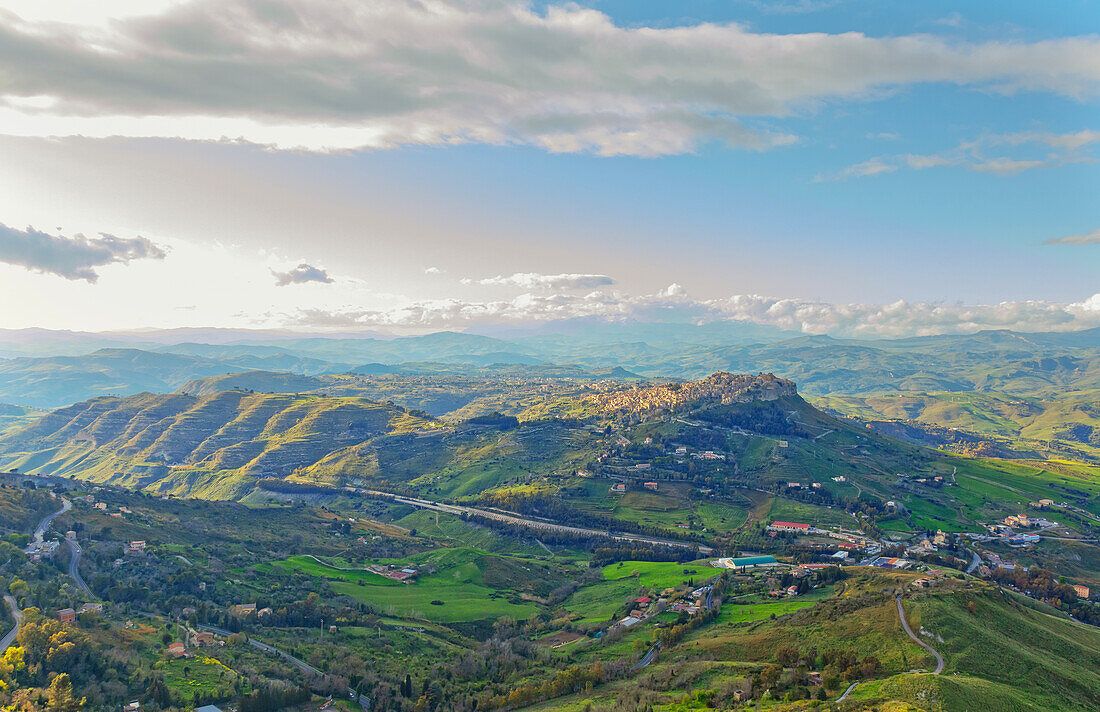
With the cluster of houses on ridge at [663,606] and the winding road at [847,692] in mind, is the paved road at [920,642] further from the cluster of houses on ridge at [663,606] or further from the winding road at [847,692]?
the cluster of houses on ridge at [663,606]

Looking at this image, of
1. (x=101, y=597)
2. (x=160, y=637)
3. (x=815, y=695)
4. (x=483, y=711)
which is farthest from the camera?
(x=101, y=597)

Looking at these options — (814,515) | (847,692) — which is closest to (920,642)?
(847,692)

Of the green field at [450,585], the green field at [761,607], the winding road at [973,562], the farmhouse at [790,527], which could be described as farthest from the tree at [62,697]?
the winding road at [973,562]

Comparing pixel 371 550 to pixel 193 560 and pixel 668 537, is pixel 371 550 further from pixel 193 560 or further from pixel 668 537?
pixel 668 537

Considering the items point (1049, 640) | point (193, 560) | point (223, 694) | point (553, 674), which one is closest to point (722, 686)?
point (553, 674)

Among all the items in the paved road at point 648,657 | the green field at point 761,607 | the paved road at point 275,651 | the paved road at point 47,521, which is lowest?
the paved road at point 648,657

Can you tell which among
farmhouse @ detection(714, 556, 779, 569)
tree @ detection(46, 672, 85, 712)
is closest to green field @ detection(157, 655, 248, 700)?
tree @ detection(46, 672, 85, 712)
